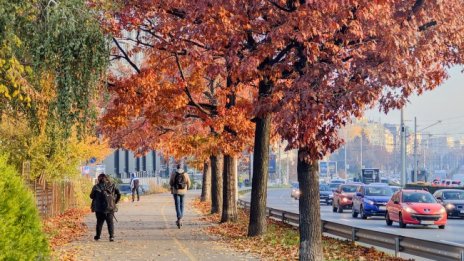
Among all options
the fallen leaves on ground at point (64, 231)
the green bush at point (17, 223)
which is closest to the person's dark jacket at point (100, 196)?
the fallen leaves on ground at point (64, 231)

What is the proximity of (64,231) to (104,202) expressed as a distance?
483 centimetres

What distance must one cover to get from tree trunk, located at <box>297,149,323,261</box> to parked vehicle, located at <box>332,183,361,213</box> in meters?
28.7

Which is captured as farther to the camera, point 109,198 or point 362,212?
point 362,212

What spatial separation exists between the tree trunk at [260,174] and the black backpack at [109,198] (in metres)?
3.67

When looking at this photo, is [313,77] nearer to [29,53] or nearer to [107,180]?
[29,53]

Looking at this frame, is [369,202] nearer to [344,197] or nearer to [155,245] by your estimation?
[344,197]

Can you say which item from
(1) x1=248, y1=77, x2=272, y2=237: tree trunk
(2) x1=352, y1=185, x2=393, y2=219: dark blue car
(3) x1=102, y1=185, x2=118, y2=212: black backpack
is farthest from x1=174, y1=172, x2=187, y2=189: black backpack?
(2) x1=352, y1=185, x2=393, y2=219: dark blue car

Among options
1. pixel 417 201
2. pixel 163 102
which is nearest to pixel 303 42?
pixel 163 102

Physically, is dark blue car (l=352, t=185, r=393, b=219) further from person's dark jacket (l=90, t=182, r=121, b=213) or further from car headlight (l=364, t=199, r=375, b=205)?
person's dark jacket (l=90, t=182, r=121, b=213)

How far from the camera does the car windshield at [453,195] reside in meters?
40.5

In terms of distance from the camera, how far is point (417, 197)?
104 ft

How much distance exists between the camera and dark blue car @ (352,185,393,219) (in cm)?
3669

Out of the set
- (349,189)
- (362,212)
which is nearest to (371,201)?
(362,212)

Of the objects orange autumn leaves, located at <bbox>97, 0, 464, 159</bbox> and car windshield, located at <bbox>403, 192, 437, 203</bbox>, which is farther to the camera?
car windshield, located at <bbox>403, 192, 437, 203</bbox>
